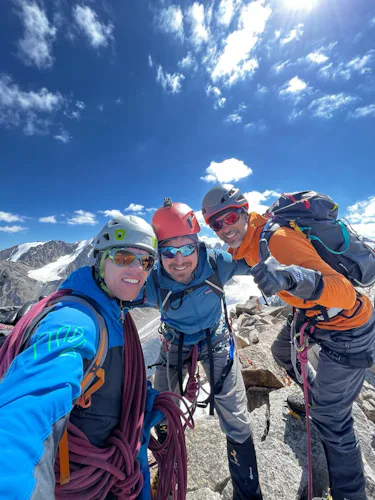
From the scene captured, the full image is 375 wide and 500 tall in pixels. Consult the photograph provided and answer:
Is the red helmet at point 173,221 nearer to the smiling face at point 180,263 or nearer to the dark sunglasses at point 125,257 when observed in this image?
the smiling face at point 180,263

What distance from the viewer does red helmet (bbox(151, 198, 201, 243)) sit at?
3979mm

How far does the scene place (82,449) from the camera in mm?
1889

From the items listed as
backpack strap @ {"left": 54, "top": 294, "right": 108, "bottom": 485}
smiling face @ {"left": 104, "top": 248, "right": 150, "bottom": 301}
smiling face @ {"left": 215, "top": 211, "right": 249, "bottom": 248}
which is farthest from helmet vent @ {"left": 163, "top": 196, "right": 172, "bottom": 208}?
backpack strap @ {"left": 54, "top": 294, "right": 108, "bottom": 485}

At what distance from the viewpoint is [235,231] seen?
412 centimetres

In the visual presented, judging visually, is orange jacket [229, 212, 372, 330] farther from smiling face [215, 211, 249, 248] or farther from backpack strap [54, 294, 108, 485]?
backpack strap [54, 294, 108, 485]

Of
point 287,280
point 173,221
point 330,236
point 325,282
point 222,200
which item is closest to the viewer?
point 287,280

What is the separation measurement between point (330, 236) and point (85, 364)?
3374mm

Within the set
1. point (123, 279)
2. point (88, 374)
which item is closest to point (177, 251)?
point (123, 279)

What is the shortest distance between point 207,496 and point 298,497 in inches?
54.2

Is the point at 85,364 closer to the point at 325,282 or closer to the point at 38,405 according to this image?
the point at 38,405

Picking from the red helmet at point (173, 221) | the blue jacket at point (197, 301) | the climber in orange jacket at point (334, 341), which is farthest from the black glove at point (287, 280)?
the red helmet at point (173, 221)

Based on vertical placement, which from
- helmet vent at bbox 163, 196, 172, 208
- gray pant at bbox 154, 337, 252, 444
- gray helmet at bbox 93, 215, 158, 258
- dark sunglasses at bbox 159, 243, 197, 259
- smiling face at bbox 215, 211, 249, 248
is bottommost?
gray pant at bbox 154, 337, 252, 444

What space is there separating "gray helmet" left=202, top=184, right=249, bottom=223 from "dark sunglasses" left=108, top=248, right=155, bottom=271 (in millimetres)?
2031

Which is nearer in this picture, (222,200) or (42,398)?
(42,398)
